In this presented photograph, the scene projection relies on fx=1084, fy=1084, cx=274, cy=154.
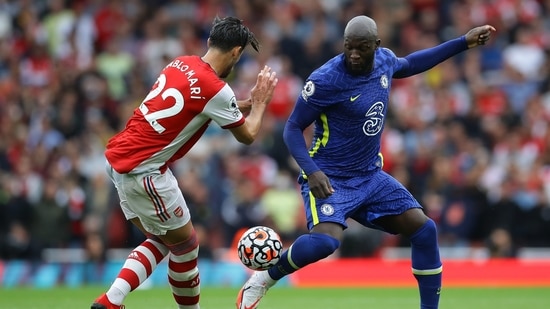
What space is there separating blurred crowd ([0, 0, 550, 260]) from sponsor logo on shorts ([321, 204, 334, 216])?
313 inches

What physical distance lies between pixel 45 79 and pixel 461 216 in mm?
8010

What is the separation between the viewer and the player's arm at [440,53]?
936 centimetres

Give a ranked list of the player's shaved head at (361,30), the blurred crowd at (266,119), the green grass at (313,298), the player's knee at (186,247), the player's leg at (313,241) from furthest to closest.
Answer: the blurred crowd at (266,119)
the green grass at (313,298)
the player's knee at (186,247)
the player's leg at (313,241)
the player's shaved head at (361,30)

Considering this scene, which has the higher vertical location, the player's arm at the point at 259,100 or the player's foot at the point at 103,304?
the player's arm at the point at 259,100

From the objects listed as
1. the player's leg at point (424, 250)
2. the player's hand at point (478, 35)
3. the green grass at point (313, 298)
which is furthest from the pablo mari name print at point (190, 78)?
the green grass at point (313, 298)

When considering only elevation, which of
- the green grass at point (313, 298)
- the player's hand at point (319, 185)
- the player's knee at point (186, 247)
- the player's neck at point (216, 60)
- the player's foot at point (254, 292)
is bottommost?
the green grass at point (313, 298)

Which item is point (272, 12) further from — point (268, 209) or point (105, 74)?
point (268, 209)

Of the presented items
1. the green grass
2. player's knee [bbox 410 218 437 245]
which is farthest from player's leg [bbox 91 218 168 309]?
the green grass

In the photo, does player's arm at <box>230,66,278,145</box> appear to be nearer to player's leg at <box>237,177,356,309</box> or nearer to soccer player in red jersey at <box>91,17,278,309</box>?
soccer player in red jersey at <box>91,17,278,309</box>

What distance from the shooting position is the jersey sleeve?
28.0 ft

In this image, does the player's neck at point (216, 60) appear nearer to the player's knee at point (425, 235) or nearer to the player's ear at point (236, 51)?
the player's ear at point (236, 51)

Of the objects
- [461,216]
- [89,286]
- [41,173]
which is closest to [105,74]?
[41,173]

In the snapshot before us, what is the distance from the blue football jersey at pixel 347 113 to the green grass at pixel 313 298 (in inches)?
124

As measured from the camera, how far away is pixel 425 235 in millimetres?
8945
